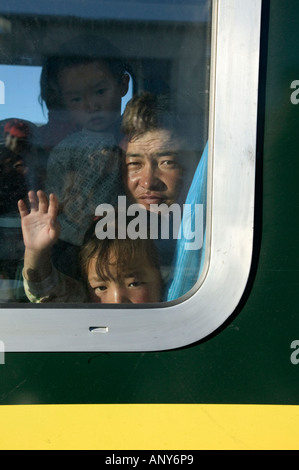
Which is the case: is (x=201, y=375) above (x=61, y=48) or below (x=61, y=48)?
below

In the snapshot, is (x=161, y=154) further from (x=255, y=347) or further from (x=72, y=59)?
(x=255, y=347)

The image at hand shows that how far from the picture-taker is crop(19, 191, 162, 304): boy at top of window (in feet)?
4.87

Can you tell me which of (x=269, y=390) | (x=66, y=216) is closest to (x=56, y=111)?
(x=66, y=216)

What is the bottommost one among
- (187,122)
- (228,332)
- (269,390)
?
(269,390)

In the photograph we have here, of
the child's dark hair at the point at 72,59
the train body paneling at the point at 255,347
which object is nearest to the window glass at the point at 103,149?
the child's dark hair at the point at 72,59

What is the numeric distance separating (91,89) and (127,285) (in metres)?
0.50

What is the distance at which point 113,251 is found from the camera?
1506 millimetres

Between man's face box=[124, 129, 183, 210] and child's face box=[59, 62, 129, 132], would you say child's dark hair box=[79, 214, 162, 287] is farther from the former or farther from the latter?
child's face box=[59, 62, 129, 132]

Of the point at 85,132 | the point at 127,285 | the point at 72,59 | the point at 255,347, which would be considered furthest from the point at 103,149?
the point at 255,347

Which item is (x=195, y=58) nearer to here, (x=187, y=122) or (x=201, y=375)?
(x=187, y=122)

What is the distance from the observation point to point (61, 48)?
145cm

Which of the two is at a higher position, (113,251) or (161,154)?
(161,154)

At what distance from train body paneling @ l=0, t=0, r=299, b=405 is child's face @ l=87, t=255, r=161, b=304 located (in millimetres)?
140
